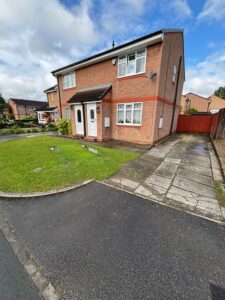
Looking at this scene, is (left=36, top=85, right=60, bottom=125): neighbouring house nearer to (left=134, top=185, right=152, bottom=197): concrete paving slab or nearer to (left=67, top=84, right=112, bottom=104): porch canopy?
(left=67, top=84, right=112, bottom=104): porch canopy

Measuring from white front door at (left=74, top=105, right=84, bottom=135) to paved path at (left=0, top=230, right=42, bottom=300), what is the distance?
999 centimetres

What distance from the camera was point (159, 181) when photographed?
14.4ft

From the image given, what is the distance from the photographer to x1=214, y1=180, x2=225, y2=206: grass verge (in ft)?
11.3

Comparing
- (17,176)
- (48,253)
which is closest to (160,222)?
(48,253)

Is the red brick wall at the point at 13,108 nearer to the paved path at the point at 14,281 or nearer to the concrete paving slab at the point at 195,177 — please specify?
the concrete paving slab at the point at 195,177

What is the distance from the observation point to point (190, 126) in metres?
16.8

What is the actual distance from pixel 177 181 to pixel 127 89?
7222 millimetres

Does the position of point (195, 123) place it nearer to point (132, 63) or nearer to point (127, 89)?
point (127, 89)

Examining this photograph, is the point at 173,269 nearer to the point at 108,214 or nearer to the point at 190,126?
Result: the point at 108,214

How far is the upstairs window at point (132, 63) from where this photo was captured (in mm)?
8586

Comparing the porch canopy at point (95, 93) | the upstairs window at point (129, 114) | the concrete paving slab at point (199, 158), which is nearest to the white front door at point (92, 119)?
the porch canopy at point (95, 93)

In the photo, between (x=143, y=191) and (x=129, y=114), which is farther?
(x=129, y=114)

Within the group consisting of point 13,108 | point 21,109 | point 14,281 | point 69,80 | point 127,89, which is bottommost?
point 14,281

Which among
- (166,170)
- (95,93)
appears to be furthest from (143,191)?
(95,93)
